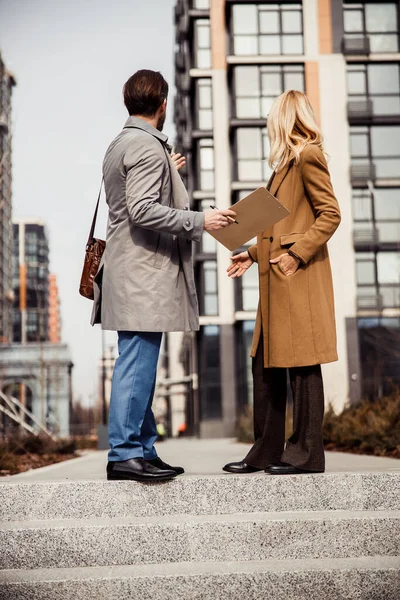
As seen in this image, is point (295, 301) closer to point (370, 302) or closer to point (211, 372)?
point (370, 302)

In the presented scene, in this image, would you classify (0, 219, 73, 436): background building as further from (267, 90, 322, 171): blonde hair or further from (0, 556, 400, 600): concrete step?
(0, 556, 400, 600): concrete step

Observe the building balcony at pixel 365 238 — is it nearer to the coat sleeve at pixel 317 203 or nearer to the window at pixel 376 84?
the window at pixel 376 84

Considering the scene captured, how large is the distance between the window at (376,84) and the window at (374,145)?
3.08 ft

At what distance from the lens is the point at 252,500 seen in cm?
389

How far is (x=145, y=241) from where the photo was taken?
13.7 feet

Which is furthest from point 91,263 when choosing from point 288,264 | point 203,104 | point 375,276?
point 203,104

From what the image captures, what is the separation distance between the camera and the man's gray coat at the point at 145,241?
4031 mm

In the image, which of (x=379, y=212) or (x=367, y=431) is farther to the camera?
(x=379, y=212)

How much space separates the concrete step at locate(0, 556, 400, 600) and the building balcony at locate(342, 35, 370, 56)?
3026 centimetres

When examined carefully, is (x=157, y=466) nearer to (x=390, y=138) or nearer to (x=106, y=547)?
(x=106, y=547)

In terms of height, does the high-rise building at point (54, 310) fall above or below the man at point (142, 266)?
above

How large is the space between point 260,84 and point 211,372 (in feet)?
40.5

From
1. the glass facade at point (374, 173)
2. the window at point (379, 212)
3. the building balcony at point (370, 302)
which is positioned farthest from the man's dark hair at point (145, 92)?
the window at point (379, 212)

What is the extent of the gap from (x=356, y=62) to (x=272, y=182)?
2870cm
